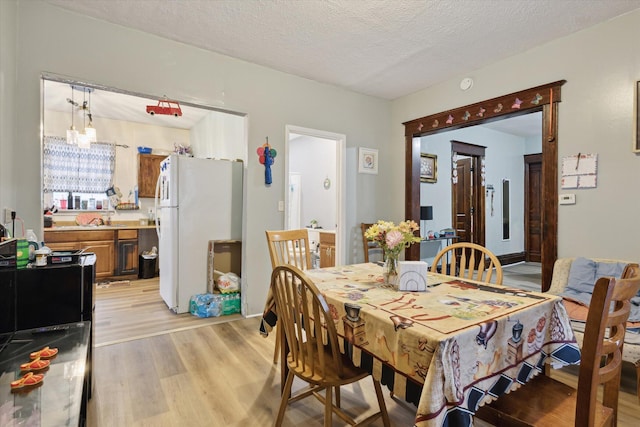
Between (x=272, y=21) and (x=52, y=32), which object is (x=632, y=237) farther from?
(x=52, y=32)

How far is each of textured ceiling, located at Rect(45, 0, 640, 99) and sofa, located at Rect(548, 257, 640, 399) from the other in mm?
1996

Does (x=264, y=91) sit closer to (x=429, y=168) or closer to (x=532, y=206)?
(x=429, y=168)

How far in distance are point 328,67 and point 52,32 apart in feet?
7.93

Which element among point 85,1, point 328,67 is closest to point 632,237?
point 328,67

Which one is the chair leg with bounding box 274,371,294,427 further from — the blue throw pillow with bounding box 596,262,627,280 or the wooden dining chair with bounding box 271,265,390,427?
the blue throw pillow with bounding box 596,262,627,280

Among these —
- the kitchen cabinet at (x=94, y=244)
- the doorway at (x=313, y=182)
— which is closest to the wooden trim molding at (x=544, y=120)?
the doorway at (x=313, y=182)

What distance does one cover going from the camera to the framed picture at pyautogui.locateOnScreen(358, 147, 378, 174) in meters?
4.36

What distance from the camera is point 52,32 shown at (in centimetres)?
253

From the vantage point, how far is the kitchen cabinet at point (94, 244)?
15.2 feet

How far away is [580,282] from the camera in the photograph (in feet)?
8.77

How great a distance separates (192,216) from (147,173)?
2.73 m

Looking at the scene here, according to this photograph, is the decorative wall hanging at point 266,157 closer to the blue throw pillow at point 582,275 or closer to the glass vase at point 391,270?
the glass vase at point 391,270

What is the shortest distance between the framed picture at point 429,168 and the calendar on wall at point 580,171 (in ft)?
8.46

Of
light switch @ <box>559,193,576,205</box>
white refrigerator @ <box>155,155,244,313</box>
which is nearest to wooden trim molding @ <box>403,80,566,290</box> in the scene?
light switch @ <box>559,193,576,205</box>
